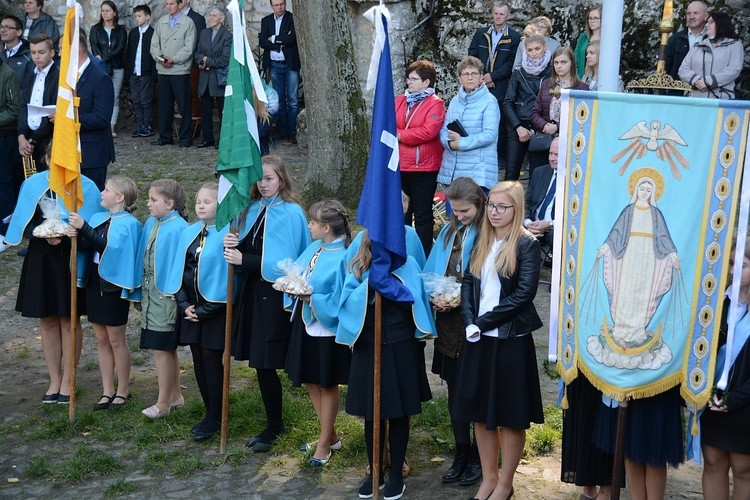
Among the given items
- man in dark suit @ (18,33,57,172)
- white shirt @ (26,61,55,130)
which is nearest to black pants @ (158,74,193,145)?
man in dark suit @ (18,33,57,172)

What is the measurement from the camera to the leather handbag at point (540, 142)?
379 inches

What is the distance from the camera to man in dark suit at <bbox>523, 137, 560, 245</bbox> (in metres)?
8.41

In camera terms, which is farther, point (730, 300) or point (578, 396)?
point (578, 396)

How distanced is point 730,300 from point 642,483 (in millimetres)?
1086

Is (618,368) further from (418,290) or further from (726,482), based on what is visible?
(418,290)

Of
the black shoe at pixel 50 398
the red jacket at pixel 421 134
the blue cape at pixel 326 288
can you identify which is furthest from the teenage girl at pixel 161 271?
the red jacket at pixel 421 134

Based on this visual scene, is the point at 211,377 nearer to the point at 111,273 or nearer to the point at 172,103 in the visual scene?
the point at 111,273

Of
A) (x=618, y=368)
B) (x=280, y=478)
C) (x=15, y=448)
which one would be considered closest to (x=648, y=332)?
(x=618, y=368)

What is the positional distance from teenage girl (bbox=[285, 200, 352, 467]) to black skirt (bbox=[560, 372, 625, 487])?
1461 mm

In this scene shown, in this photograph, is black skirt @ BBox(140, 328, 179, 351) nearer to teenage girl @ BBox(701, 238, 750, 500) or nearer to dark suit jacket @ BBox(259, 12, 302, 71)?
teenage girl @ BBox(701, 238, 750, 500)

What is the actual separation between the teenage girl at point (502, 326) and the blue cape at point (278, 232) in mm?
1347

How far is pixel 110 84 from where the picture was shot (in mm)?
Answer: 9266

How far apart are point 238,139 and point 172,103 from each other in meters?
9.37

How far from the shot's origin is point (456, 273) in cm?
585
